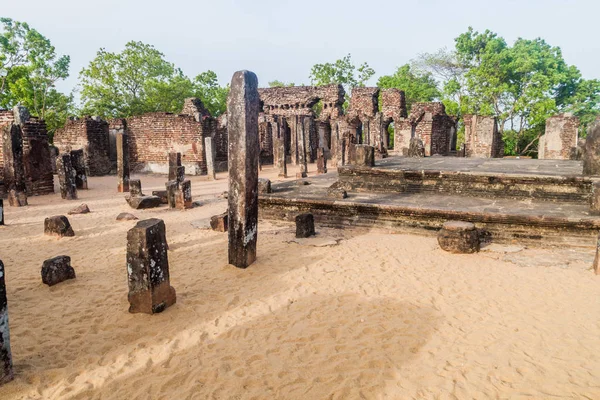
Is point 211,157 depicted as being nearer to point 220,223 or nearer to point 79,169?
point 79,169

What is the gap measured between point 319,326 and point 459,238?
9.87 feet

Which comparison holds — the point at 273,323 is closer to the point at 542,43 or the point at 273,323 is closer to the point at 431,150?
the point at 431,150

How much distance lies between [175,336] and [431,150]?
1896 cm

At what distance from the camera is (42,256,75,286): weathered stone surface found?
15.6 feet

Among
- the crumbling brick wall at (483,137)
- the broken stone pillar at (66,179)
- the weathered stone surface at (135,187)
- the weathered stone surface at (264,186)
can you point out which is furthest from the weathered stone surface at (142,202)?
the crumbling brick wall at (483,137)

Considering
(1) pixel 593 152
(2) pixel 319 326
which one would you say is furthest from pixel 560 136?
(2) pixel 319 326

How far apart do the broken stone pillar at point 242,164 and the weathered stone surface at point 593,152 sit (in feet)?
21.2

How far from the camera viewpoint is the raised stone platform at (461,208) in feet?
19.6

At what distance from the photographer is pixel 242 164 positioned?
17.2 ft

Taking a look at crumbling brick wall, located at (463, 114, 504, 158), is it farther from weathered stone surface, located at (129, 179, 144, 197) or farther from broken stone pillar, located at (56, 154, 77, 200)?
broken stone pillar, located at (56, 154, 77, 200)

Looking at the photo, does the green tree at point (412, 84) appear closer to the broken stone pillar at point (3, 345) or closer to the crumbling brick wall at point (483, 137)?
the crumbling brick wall at point (483, 137)

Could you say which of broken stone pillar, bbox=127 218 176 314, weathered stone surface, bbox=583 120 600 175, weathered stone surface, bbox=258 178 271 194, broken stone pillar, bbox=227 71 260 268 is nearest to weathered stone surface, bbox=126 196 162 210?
weathered stone surface, bbox=258 178 271 194

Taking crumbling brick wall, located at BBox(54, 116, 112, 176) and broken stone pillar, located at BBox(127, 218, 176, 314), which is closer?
broken stone pillar, located at BBox(127, 218, 176, 314)

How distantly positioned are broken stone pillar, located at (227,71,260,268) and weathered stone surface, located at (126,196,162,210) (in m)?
4.76
